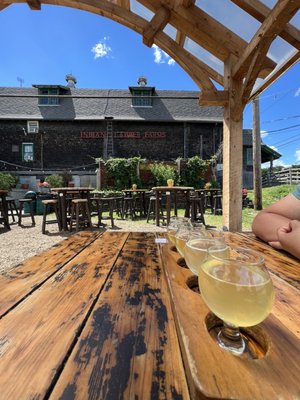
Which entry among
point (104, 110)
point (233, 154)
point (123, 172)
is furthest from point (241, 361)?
point (104, 110)

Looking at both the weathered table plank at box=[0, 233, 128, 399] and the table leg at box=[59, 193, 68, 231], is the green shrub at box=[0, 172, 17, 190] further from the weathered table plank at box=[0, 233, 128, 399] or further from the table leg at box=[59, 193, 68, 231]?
the weathered table plank at box=[0, 233, 128, 399]

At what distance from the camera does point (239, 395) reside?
0.31 m

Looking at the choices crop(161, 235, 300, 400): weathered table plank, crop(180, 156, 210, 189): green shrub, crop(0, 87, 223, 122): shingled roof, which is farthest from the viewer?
crop(0, 87, 223, 122): shingled roof

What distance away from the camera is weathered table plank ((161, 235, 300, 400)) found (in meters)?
0.32

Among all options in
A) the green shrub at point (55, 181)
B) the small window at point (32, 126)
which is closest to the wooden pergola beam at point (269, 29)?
the green shrub at point (55, 181)

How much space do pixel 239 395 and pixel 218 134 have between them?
54.0 feet

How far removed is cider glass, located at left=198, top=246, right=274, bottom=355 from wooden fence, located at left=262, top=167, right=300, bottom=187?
1926cm

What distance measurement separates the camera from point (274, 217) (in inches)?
55.2

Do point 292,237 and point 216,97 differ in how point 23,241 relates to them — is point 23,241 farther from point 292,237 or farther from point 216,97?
point 292,237

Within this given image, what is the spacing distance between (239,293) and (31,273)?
757 millimetres

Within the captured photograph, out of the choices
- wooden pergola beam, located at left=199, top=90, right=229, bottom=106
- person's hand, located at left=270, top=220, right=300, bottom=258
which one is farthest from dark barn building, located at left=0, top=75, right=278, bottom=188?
person's hand, located at left=270, top=220, right=300, bottom=258

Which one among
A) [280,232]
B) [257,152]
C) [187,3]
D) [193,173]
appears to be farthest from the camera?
[193,173]

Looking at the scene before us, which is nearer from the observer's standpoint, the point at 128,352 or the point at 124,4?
the point at 128,352

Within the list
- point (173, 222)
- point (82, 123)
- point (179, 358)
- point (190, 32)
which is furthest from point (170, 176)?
point (179, 358)
